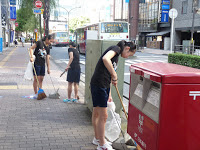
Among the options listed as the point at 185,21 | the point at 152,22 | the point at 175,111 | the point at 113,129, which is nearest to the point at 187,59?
the point at 113,129

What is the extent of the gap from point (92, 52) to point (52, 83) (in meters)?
4.36

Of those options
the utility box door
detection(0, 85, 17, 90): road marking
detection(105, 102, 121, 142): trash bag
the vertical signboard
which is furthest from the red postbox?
the vertical signboard

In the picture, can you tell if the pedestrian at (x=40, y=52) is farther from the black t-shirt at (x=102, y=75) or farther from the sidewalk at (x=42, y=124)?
the black t-shirt at (x=102, y=75)

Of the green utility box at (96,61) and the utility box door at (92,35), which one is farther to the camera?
the utility box door at (92,35)

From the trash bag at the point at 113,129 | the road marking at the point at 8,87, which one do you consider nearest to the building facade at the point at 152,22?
the road marking at the point at 8,87

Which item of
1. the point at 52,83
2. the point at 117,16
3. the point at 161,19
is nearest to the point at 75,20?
the point at 117,16

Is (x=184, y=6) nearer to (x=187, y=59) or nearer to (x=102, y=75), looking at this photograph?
(x=187, y=59)

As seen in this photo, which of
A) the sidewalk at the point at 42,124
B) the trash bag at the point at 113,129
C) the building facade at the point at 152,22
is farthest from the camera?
the building facade at the point at 152,22

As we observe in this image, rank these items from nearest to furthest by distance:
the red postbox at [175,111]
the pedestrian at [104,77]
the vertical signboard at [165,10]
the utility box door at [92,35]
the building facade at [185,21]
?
the red postbox at [175,111] → the pedestrian at [104,77] → the utility box door at [92,35] → the building facade at [185,21] → the vertical signboard at [165,10]

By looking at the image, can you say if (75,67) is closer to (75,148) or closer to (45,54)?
(45,54)

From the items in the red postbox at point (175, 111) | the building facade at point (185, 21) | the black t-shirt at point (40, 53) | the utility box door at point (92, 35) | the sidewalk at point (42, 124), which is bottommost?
the sidewalk at point (42, 124)

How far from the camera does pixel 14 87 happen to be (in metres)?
8.73

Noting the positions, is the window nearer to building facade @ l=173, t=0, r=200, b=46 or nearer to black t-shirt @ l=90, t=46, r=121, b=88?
building facade @ l=173, t=0, r=200, b=46

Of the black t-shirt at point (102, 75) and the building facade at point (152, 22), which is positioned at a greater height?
the building facade at point (152, 22)
